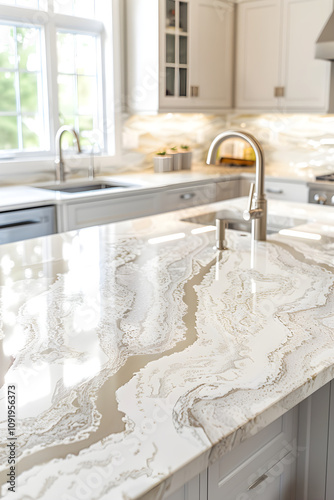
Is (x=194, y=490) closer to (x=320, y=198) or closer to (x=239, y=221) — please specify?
(x=239, y=221)

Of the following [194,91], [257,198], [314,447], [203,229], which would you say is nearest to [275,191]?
[194,91]

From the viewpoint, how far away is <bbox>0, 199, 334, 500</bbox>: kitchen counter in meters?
0.78

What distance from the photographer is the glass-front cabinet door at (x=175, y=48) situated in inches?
160

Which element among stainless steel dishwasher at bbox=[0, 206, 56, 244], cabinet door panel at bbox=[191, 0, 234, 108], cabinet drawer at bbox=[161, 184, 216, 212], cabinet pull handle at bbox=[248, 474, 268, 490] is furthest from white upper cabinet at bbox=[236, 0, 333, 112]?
cabinet pull handle at bbox=[248, 474, 268, 490]

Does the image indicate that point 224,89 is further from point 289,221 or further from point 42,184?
point 289,221

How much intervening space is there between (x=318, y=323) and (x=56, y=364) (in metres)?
0.60

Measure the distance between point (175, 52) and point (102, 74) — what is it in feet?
1.93

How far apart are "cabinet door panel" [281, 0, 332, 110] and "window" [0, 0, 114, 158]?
1.42 meters

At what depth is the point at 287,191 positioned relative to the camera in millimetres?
→ 4188

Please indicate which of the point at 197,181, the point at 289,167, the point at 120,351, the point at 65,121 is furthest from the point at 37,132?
the point at 120,351

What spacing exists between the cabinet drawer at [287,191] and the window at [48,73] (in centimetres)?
133

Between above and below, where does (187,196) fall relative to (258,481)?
above

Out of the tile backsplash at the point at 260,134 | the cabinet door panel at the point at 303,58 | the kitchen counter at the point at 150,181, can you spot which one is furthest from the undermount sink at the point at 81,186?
the cabinet door panel at the point at 303,58

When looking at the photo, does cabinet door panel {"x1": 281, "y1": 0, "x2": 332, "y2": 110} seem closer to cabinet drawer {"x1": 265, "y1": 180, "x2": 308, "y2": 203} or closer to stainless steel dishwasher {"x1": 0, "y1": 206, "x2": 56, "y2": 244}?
cabinet drawer {"x1": 265, "y1": 180, "x2": 308, "y2": 203}
